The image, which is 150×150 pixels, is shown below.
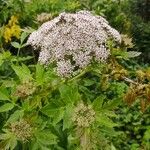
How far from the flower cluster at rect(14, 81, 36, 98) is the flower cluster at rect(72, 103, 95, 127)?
0.80 feet

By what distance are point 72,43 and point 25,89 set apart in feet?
0.94

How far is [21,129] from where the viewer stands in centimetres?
248

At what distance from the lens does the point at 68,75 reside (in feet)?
8.22

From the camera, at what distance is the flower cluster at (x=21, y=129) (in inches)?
97.2

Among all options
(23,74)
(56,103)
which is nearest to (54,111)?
(56,103)

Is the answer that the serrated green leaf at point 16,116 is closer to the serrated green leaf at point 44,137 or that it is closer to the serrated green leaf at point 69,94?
the serrated green leaf at point 44,137

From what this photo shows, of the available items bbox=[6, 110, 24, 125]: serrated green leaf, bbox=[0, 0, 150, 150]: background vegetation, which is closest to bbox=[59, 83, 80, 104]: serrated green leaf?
bbox=[0, 0, 150, 150]: background vegetation

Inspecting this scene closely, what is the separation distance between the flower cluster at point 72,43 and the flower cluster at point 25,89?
120 millimetres

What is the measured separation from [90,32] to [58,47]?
16 centimetres

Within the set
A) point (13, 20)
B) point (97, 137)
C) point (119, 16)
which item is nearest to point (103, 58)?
point (97, 137)

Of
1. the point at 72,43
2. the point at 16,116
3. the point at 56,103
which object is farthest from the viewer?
the point at 16,116

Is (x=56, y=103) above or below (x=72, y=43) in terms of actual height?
below

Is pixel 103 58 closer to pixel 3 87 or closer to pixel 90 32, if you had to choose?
pixel 90 32

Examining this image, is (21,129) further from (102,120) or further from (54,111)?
(102,120)
